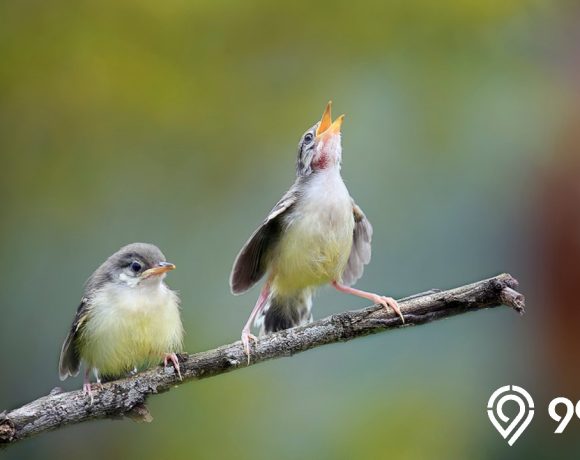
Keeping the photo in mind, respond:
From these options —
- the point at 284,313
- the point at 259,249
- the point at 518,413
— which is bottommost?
the point at 518,413

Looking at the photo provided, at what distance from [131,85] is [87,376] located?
1551 millimetres

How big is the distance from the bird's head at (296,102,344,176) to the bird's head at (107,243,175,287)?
360mm

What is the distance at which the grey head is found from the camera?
1.73m

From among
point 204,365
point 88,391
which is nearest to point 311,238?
point 204,365

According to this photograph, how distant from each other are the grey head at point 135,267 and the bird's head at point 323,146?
1.18ft

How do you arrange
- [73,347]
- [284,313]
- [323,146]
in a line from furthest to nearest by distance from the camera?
1. [284,313]
2. [73,347]
3. [323,146]

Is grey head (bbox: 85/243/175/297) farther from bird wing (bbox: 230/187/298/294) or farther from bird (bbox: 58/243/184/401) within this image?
bird wing (bbox: 230/187/298/294)

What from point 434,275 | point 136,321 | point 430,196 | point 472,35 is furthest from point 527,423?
point 472,35

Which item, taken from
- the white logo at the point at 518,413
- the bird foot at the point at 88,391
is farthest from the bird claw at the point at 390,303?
the white logo at the point at 518,413

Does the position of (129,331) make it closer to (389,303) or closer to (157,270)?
(157,270)

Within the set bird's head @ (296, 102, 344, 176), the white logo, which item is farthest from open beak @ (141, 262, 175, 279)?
the white logo

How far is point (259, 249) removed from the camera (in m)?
1.89

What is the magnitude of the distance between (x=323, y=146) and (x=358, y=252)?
34cm

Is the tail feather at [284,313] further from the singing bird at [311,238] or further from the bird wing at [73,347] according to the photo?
the bird wing at [73,347]
